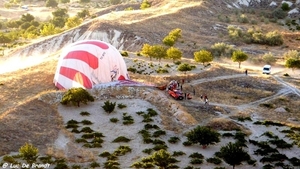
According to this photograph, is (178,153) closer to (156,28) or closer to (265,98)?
(265,98)

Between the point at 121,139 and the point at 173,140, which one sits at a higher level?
the point at 121,139

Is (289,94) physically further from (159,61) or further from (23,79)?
(23,79)

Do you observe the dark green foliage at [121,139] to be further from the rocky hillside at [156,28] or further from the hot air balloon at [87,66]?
the rocky hillside at [156,28]

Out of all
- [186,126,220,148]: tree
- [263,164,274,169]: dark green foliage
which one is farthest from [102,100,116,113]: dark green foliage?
[263,164,274,169]: dark green foliage

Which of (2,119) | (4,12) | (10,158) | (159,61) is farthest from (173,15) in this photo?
(4,12)

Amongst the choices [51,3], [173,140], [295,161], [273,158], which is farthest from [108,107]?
[51,3]

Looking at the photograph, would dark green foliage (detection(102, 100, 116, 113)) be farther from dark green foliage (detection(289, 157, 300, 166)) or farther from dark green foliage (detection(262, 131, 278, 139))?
dark green foliage (detection(289, 157, 300, 166))
